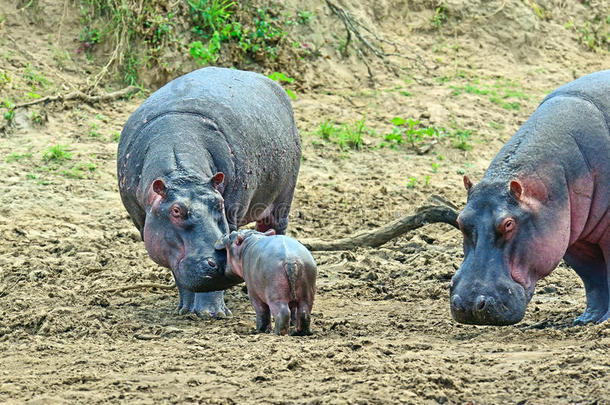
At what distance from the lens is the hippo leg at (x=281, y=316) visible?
5664 millimetres

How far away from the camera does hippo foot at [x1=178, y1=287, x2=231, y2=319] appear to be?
263 inches

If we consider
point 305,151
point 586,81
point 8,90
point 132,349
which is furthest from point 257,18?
point 132,349

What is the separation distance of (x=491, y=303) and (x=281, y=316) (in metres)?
1.20

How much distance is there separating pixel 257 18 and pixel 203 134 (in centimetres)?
612

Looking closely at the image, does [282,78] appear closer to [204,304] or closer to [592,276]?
[204,304]

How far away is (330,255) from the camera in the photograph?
8.47m

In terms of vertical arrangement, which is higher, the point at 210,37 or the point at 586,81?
the point at 586,81

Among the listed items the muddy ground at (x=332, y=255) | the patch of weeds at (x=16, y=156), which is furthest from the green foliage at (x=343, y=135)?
the patch of weeds at (x=16, y=156)

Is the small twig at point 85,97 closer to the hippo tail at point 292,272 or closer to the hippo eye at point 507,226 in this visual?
the hippo tail at point 292,272

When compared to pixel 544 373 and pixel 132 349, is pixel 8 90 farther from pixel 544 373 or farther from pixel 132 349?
pixel 544 373

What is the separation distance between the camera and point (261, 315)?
5.97 meters

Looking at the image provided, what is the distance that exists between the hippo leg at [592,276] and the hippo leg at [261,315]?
193cm

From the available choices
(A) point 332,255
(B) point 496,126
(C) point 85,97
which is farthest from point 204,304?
(B) point 496,126

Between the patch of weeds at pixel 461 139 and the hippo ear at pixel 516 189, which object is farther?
the patch of weeds at pixel 461 139
